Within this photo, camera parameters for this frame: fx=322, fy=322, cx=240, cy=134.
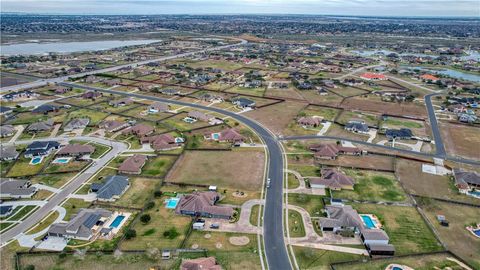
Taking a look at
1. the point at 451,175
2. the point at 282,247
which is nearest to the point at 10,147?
the point at 282,247

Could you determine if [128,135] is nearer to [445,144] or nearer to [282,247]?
A: [282,247]

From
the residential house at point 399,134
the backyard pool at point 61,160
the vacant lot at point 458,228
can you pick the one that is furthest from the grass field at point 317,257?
the backyard pool at point 61,160

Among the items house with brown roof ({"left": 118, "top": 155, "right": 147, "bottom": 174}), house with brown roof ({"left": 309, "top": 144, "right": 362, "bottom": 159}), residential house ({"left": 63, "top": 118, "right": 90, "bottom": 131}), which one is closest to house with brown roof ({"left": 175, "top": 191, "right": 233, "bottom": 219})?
house with brown roof ({"left": 118, "top": 155, "right": 147, "bottom": 174})

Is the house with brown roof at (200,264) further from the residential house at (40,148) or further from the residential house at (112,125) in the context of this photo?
the residential house at (112,125)

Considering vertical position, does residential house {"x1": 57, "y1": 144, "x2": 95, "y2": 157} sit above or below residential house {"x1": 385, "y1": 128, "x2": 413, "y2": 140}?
below

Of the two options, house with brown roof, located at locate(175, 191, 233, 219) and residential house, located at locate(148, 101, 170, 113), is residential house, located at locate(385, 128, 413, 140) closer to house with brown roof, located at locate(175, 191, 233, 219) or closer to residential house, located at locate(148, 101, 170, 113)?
house with brown roof, located at locate(175, 191, 233, 219)

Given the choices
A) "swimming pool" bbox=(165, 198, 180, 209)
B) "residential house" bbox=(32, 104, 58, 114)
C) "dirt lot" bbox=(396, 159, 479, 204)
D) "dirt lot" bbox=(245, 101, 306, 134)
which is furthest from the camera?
"residential house" bbox=(32, 104, 58, 114)

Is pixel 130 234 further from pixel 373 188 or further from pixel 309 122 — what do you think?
pixel 309 122
